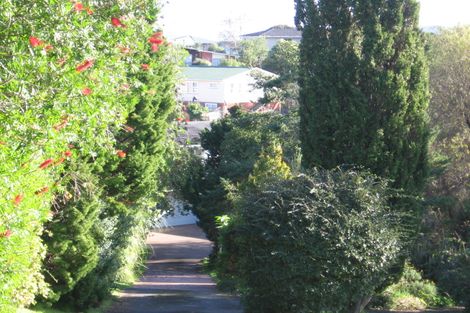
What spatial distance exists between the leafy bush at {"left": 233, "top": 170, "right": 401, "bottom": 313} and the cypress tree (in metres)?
2.49

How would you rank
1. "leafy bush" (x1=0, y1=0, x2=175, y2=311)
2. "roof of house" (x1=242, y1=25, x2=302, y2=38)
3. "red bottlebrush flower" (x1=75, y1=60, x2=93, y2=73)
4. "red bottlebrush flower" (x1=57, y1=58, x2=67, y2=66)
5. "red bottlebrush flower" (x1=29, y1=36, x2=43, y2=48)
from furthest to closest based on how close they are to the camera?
"roof of house" (x1=242, y1=25, x2=302, y2=38)
"red bottlebrush flower" (x1=57, y1=58, x2=67, y2=66)
"red bottlebrush flower" (x1=75, y1=60, x2=93, y2=73)
"red bottlebrush flower" (x1=29, y1=36, x2=43, y2=48)
"leafy bush" (x1=0, y1=0, x2=175, y2=311)

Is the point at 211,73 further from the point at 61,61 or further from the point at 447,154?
the point at 61,61

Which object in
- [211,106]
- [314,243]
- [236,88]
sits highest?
[236,88]

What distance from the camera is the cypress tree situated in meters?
14.2

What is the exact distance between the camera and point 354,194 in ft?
38.0

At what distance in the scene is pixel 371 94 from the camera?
14578 millimetres

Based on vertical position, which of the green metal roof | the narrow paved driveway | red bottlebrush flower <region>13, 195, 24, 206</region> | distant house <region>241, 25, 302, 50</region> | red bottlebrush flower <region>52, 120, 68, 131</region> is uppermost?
distant house <region>241, 25, 302, 50</region>

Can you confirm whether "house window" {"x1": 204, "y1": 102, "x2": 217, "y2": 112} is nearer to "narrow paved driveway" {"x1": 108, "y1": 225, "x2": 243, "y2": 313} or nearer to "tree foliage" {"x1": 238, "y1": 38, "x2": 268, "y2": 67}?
"tree foliage" {"x1": 238, "y1": 38, "x2": 268, "y2": 67}

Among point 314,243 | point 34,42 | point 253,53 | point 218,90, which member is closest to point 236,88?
point 218,90

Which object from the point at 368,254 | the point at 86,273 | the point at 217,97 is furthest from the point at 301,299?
the point at 217,97

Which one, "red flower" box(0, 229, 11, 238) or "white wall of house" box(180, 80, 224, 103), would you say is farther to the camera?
"white wall of house" box(180, 80, 224, 103)

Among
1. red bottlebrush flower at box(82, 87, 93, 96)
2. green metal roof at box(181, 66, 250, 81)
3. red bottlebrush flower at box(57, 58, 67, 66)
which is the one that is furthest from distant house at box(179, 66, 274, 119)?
red bottlebrush flower at box(82, 87, 93, 96)

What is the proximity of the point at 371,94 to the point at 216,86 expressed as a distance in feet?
163

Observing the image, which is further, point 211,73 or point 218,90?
point 211,73
